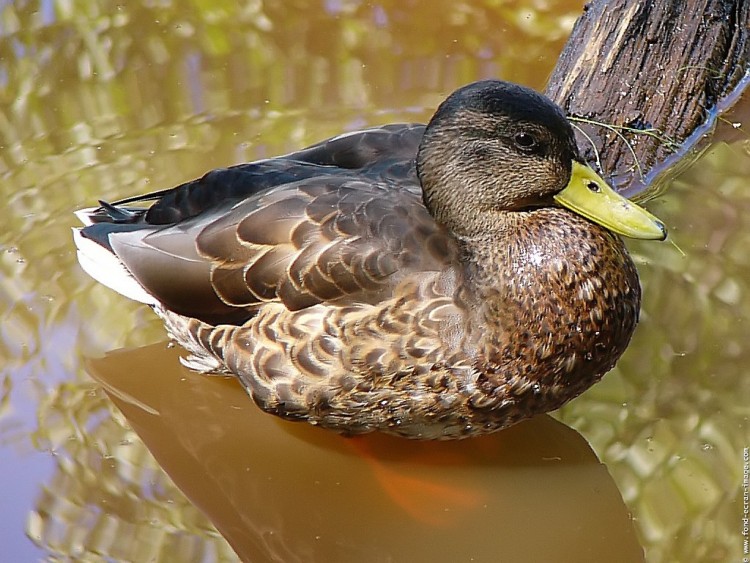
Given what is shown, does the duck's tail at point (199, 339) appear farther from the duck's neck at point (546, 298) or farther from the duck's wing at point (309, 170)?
the duck's neck at point (546, 298)

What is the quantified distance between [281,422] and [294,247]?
2.89 feet

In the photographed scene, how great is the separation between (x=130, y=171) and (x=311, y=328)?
6.25 ft

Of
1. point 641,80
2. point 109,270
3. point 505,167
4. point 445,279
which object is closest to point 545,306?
point 445,279

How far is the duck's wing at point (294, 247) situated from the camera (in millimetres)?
3467

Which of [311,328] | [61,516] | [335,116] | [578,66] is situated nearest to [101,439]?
[61,516]

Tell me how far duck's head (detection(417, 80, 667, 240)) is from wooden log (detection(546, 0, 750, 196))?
49.5 inches

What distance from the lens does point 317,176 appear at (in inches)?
149

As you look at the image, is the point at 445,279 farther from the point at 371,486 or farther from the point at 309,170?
the point at 371,486

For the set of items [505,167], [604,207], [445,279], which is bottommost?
[445,279]

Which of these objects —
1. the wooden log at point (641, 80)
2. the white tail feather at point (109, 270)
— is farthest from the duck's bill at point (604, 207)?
the white tail feather at point (109, 270)

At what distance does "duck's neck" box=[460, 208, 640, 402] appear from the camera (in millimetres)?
3426

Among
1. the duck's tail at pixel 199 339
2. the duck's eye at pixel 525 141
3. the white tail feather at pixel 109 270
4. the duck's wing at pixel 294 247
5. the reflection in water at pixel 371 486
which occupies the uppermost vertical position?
the duck's eye at pixel 525 141

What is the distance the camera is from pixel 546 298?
11.3 feet

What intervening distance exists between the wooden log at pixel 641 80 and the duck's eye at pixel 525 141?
1347 mm
